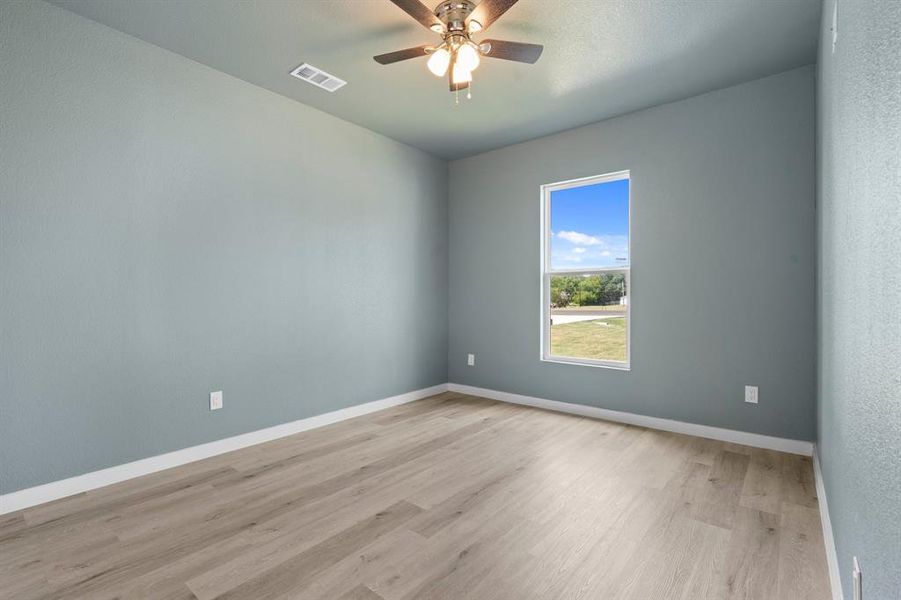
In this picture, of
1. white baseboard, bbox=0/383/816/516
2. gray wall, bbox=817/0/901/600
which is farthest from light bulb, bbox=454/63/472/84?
white baseboard, bbox=0/383/816/516

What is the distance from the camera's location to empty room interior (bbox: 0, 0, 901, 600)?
1.63 m

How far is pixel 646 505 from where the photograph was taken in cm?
222

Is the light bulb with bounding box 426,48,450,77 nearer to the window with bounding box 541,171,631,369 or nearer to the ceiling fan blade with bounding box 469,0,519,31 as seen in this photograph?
the ceiling fan blade with bounding box 469,0,519,31

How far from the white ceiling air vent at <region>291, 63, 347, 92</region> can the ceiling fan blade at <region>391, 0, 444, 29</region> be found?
1192mm

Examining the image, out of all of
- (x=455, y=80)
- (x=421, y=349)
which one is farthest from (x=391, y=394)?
(x=455, y=80)

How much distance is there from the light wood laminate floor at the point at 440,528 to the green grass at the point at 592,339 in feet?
3.31

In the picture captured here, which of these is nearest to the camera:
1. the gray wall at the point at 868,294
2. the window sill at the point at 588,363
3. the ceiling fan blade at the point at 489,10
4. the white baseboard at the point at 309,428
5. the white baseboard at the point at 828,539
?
the gray wall at the point at 868,294

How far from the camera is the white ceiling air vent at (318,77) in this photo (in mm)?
2949

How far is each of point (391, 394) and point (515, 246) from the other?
202cm

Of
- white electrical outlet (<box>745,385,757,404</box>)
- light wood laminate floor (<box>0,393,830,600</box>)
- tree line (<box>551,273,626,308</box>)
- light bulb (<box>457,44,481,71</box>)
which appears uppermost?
light bulb (<box>457,44,481,71</box>)

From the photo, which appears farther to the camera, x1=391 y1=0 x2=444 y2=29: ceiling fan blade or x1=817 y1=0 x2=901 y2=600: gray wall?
x1=391 y1=0 x2=444 y2=29: ceiling fan blade

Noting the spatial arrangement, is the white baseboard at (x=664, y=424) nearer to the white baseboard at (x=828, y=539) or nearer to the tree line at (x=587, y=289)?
the white baseboard at (x=828, y=539)

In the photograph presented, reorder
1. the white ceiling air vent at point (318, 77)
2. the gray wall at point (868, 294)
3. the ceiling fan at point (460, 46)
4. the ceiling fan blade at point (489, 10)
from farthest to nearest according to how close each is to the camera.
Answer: the white ceiling air vent at point (318, 77) → the ceiling fan at point (460, 46) → the ceiling fan blade at point (489, 10) → the gray wall at point (868, 294)

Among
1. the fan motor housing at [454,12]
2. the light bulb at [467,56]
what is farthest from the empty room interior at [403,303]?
the light bulb at [467,56]
